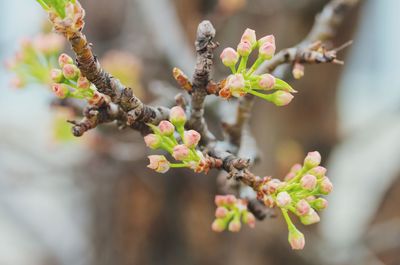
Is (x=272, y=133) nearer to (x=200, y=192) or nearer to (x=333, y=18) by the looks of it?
(x=200, y=192)

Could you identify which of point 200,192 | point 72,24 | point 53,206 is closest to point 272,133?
point 200,192

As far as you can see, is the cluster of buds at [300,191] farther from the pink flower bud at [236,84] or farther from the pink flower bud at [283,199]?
the pink flower bud at [236,84]

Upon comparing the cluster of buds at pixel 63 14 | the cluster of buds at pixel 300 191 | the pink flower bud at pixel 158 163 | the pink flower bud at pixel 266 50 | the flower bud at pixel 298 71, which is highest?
the flower bud at pixel 298 71

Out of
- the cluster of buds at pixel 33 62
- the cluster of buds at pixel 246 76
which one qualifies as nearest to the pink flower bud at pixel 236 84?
the cluster of buds at pixel 246 76

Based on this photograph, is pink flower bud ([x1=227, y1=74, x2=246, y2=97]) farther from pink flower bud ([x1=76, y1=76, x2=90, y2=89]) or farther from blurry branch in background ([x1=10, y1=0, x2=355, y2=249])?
pink flower bud ([x1=76, y1=76, x2=90, y2=89])

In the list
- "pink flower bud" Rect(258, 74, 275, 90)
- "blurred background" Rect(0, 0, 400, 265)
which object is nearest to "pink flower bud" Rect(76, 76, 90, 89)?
"pink flower bud" Rect(258, 74, 275, 90)

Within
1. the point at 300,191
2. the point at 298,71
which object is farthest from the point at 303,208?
the point at 298,71

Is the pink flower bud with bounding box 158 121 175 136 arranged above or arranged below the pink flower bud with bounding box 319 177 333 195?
above
